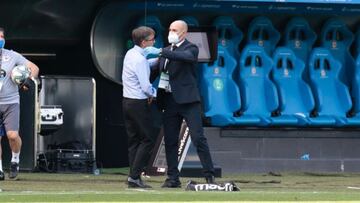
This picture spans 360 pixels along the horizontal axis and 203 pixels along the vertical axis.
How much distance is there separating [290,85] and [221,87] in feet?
4.09

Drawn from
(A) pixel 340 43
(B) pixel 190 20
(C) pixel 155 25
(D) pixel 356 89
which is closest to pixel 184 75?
(C) pixel 155 25

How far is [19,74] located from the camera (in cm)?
1250

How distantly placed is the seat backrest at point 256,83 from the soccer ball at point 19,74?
5108 millimetres

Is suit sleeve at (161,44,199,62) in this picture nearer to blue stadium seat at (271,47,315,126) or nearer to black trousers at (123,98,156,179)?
black trousers at (123,98,156,179)

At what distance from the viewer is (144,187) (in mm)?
11828

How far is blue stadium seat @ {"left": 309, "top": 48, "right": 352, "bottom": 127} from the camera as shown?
17266 mm

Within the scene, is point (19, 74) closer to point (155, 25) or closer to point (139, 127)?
point (139, 127)

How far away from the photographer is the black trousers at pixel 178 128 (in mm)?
11609

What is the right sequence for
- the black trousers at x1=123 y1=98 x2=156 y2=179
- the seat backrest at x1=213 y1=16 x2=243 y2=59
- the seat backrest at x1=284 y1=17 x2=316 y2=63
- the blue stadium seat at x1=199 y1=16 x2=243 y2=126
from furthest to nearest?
1. the seat backrest at x1=284 y1=17 x2=316 y2=63
2. the seat backrest at x1=213 y1=16 x2=243 y2=59
3. the blue stadium seat at x1=199 y1=16 x2=243 y2=126
4. the black trousers at x1=123 y1=98 x2=156 y2=179

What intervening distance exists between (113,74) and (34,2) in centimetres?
182

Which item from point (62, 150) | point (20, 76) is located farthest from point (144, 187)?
point (62, 150)

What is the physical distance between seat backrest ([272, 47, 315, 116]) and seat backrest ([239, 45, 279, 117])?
19 centimetres

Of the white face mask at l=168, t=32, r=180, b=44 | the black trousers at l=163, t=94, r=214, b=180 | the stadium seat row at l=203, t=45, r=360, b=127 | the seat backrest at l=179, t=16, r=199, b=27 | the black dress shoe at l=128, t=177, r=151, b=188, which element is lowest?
the black dress shoe at l=128, t=177, r=151, b=188

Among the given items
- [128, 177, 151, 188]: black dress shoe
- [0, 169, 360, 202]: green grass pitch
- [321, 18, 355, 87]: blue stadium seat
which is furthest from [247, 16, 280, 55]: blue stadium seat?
[128, 177, 151, 188]: black dress shoe
